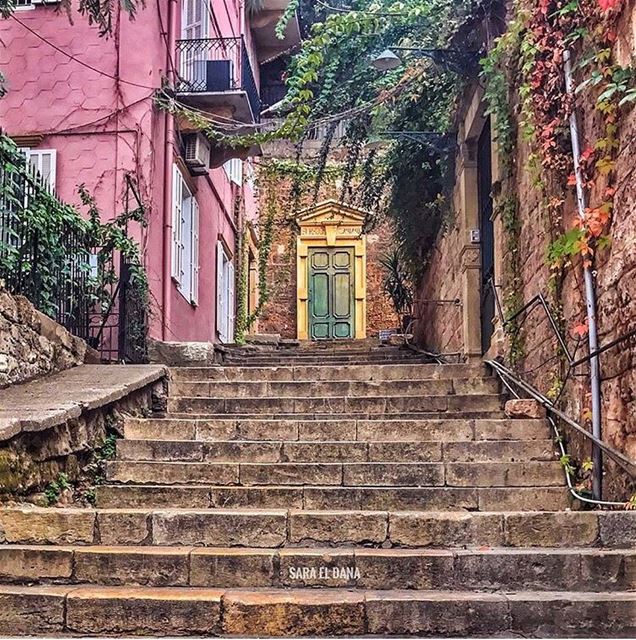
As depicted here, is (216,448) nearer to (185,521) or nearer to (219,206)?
(185,521)

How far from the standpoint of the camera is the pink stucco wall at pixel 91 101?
921cm

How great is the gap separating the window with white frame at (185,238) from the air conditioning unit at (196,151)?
29 cm

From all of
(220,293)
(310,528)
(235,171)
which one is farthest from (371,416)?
(235,171)

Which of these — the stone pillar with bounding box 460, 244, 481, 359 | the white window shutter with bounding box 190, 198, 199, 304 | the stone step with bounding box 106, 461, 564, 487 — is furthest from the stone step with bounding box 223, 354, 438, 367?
the stone step with bounding box 106, 461, 564, 487

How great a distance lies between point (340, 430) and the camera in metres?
5.54

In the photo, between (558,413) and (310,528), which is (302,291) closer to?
(558,413)

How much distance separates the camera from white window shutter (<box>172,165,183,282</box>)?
9844 mm

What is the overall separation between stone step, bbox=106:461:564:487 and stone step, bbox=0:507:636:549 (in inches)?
27.3

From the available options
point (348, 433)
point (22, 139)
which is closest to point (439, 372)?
point (348, 433)

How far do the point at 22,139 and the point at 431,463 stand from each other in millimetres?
6729

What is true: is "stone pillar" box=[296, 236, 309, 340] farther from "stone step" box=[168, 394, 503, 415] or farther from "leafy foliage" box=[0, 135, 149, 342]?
"stone step" box=[168, 394, 503, 415]

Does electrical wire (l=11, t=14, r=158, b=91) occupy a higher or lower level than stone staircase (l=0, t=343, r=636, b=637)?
higher

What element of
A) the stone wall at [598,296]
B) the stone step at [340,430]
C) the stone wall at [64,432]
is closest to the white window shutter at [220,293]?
the stone wall at [598,296]

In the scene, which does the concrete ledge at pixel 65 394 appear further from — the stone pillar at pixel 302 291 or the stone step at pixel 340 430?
the stone pillar at pixel 302 291
